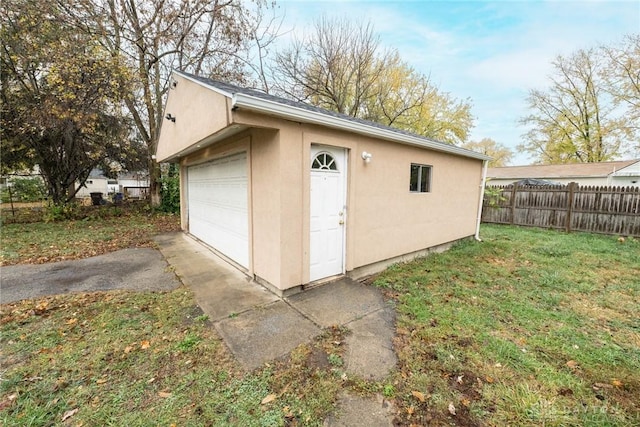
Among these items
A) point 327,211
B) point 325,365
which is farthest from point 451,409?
point 327,211

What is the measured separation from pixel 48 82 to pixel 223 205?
25.9 feet

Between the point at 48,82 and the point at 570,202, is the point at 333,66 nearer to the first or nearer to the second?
the point at 48,82

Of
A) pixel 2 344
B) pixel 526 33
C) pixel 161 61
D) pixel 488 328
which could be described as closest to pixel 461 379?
pixel 488 328

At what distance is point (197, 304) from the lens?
12.4 ft

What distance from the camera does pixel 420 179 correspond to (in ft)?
20.2

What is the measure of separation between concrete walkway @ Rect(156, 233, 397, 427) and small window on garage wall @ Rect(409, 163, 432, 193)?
112 inches

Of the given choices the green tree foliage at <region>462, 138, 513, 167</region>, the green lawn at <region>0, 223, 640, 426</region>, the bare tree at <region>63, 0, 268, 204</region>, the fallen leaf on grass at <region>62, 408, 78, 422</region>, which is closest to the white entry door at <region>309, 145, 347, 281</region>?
the green lawn at <region>0, 223, 640, 426</region>

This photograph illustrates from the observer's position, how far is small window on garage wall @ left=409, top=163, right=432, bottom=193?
233 inches

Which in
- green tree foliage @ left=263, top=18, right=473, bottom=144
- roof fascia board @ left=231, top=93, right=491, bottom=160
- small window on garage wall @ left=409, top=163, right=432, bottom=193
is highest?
green tree foliage @ left=263, top=18, right=473, bottom=144

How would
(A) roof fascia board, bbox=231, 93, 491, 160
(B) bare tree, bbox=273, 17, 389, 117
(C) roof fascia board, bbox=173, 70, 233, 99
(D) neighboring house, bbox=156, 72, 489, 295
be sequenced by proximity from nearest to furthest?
(A) roof fascia board, bbox=231, 93, 491, 160 → (C) roof fascia board, bbox=173, 70, 233, 99 → (D) neighboring house, bbox=156, 72, 489, 295 → (B) bare tree, bbox=273, 17, 389, 117

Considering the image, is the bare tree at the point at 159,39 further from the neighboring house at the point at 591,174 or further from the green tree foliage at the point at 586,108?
the green tree foliage at the point at 586,108

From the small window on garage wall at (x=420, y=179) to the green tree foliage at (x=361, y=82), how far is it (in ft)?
33.8

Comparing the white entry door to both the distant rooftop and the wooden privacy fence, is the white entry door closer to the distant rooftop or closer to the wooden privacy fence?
the wooden privacy fence

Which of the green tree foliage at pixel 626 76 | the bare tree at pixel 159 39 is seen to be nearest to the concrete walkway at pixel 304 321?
the bare tree at pixel 159 39
